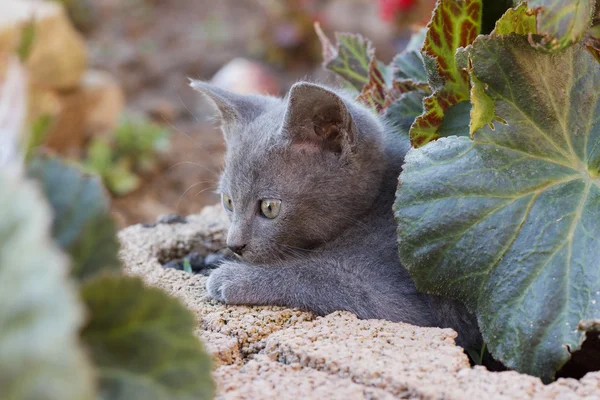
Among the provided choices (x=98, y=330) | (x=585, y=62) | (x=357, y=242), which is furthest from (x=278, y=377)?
(x=585, y=62)

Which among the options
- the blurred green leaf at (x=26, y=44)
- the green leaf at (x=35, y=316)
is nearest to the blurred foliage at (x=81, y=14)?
the blurred green leaf at (x=26, y=44)

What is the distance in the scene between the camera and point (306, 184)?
236cm

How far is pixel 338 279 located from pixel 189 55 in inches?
251

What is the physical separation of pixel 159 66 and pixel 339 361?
22.0 ft

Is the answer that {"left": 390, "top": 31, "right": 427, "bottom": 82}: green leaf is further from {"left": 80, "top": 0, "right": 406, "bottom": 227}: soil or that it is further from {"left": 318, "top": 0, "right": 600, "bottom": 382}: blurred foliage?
{"left": 80, "top": 0, "right": 406, "bottom": 227}: soil

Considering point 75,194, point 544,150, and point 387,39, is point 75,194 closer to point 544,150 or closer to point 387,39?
point 544,150

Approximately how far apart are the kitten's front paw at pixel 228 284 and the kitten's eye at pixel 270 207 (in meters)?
0.22

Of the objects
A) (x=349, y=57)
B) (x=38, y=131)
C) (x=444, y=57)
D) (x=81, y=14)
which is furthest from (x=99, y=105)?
(x=38, y=131)

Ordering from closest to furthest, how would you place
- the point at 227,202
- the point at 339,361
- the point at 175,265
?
1. the point at 339,361
2. the point at 227,202
3. the point at 175,265

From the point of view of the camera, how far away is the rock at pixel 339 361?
1.50 metres

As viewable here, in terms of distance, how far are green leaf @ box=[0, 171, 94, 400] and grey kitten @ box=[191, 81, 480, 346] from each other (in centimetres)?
128

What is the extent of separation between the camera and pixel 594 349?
75.7 inches

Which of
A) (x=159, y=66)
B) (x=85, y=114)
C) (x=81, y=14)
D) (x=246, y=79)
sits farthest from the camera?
(x=81, y=14)

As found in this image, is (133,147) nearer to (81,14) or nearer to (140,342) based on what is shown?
(81,14)
